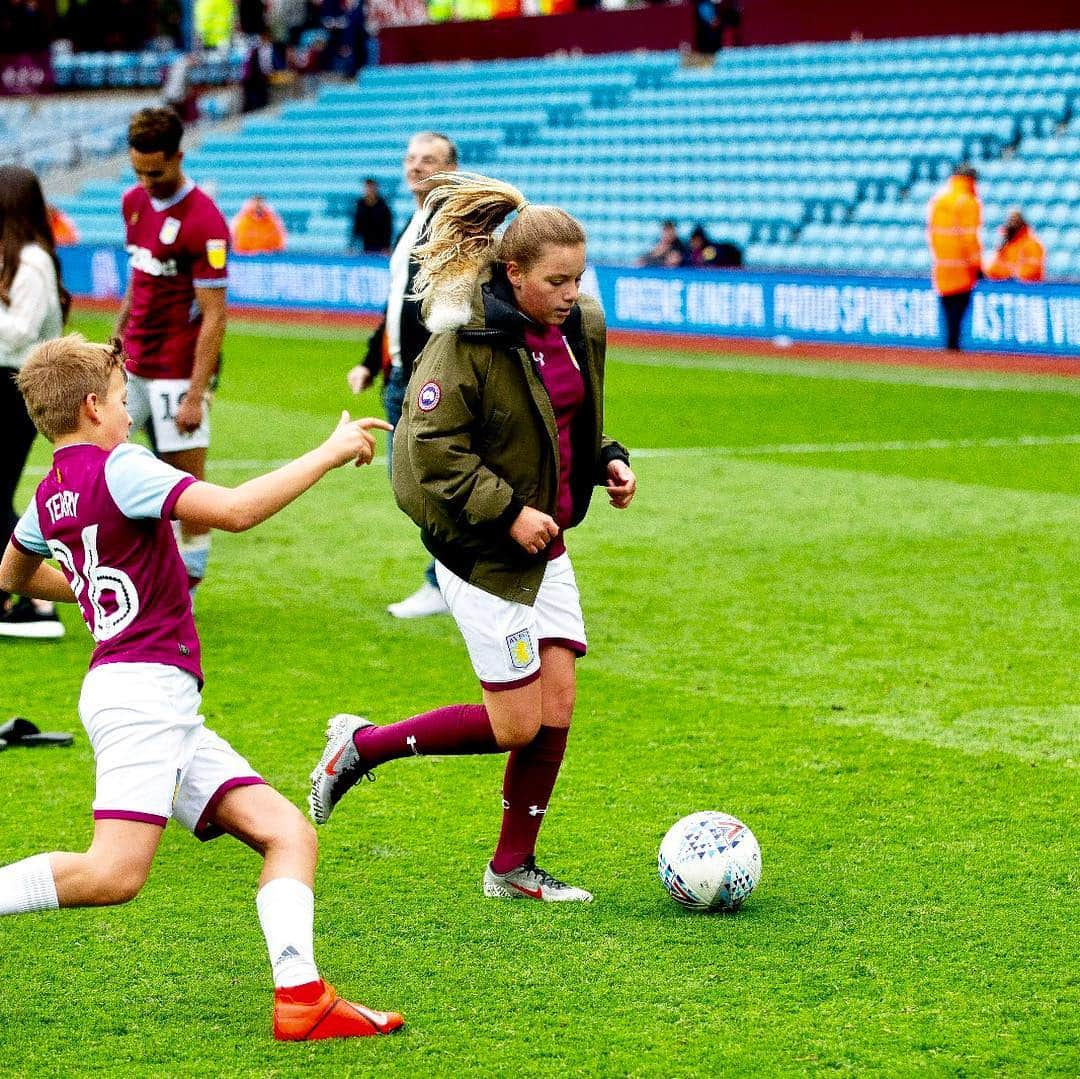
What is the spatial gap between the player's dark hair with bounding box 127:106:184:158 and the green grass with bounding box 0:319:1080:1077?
212 cm

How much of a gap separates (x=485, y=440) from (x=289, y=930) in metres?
1.31

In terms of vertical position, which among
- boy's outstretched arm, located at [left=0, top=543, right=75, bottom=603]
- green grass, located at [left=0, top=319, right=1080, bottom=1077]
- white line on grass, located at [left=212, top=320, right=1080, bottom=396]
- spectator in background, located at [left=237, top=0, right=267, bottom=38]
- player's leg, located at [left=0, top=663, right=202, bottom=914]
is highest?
spectator in background, located at [left=237, top=0, right=267, bottom=38]

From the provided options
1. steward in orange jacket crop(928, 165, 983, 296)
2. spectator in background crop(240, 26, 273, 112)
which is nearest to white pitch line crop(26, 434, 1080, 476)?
steward in orange jacket crop(928, 165, 983, 296)

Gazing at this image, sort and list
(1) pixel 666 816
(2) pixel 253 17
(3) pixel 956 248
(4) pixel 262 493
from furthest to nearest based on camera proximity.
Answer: (2) pixel 253 17, (3) pixel 956 248, (1) pixel 666 816, (4) pixel 262 493

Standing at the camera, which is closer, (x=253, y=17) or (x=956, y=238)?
(x=956, y=238)

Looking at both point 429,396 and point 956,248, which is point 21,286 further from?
point 956,248

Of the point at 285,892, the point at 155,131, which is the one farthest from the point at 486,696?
the point at 155,131

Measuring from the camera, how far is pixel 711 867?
464 cm

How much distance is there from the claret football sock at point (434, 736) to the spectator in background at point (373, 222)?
2190cm

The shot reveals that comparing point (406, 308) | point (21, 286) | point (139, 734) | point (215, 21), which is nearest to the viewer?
point (139, 734)

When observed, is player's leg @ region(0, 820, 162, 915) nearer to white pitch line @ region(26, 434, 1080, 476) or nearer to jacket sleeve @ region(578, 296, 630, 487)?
jacket sleeve @ region(578, 296, 630, 487)

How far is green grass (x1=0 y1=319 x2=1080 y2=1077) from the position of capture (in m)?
3.97

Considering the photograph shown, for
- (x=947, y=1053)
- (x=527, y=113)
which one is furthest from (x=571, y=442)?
(x=527, y=113)

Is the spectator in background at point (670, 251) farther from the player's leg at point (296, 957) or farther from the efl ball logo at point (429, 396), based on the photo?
the player's leg at point (296, 957)
